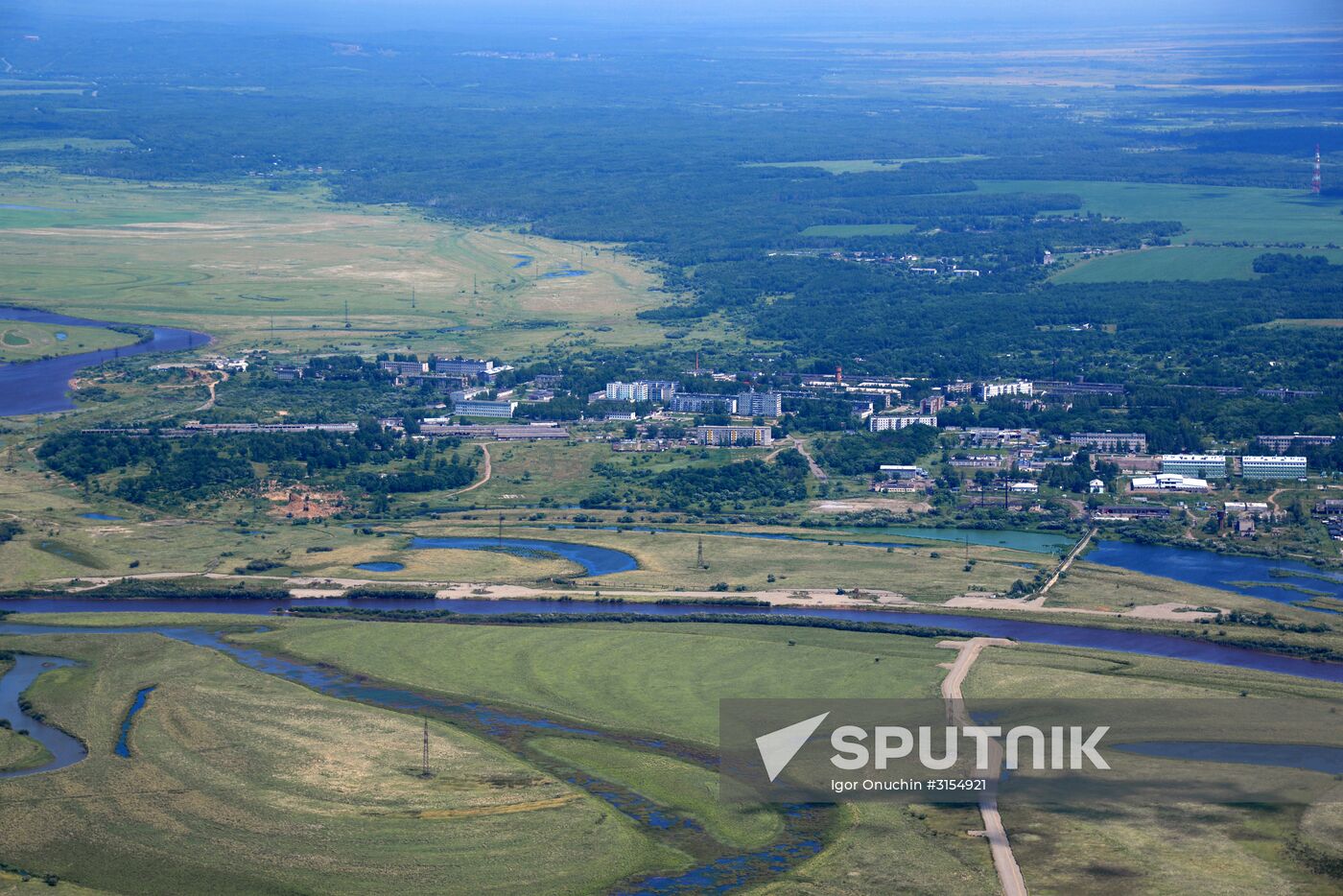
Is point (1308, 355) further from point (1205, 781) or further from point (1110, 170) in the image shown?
point (1110, 170)

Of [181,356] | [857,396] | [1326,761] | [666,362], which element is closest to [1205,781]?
[1326,761]

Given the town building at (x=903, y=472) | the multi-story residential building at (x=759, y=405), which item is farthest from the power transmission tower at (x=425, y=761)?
the multi-story residential building at (x=759, y=405)

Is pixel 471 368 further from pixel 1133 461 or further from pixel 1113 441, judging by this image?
pixel 1133 461

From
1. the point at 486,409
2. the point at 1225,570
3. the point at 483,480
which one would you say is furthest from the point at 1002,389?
the point at 1225,570

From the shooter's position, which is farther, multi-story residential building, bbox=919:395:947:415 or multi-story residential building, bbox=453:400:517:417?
multi-story residential building, bbox=919:395:947:415

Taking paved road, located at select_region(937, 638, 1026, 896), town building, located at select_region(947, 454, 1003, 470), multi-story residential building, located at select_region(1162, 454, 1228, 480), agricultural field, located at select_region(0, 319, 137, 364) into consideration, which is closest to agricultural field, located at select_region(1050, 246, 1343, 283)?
multi-story residential building, located at select_region(1162, 454, 1228, 480)

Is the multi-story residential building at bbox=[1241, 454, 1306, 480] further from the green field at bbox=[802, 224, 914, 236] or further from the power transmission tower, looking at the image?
the green field at bbox=[802, 224, 914, 236]
